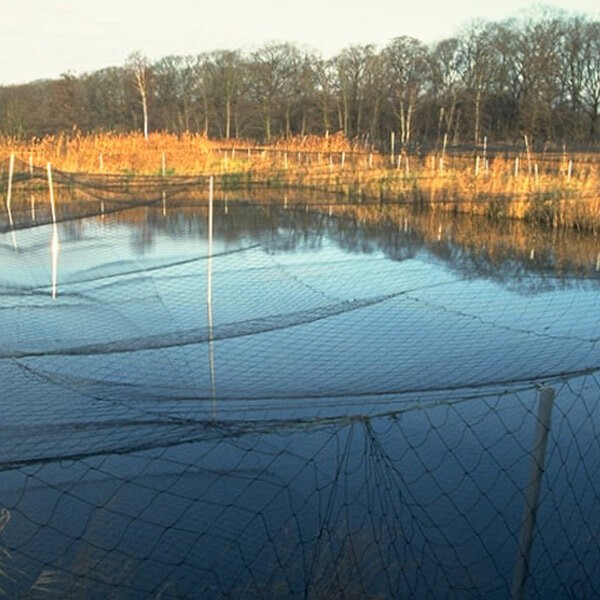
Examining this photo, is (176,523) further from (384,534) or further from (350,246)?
(350,246)

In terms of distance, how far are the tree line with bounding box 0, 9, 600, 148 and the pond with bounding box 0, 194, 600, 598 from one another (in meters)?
20.8

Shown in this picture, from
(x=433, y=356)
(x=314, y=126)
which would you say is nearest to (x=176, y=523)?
(x=433, y=356)

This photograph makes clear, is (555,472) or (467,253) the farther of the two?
(467,253)

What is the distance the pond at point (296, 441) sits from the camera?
2.77 metres

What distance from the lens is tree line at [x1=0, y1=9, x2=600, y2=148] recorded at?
27.4 meters

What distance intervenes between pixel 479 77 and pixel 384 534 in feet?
90.5

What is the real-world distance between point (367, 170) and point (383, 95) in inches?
488

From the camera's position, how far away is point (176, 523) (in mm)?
3182

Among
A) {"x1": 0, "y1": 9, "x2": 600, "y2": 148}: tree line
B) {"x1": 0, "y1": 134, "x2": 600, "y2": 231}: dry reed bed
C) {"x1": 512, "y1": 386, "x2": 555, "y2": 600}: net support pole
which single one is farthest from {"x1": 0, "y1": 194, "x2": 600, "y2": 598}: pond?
{"x1": 0, "y1": 9, "x2": 600, "y2": 148}: tree line

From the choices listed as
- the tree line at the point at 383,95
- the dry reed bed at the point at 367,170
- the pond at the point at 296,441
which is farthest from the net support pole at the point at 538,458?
the tree line at the point at 383,95

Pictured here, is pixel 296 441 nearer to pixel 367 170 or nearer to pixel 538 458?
pixel 538 458

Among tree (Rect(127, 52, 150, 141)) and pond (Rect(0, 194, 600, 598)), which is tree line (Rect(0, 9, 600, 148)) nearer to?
tree (Rect(127, 52, 150, 141))

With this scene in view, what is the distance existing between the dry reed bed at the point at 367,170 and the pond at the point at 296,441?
19.0 feet

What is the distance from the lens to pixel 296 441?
12.9 feet
